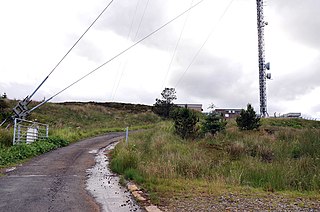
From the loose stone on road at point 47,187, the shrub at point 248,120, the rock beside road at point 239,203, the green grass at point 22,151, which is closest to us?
the rock beside road at point 239,203

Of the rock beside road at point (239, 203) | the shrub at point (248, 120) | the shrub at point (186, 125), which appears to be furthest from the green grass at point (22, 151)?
the shrub at point (248, 120)

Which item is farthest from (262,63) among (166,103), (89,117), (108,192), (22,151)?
(108,192)

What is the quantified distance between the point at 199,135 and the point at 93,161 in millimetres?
9795

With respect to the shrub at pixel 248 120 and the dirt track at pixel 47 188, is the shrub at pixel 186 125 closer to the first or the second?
the shrub at pixel 248 120

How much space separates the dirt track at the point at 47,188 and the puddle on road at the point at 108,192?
18 centimetres

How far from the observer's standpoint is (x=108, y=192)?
6.75m

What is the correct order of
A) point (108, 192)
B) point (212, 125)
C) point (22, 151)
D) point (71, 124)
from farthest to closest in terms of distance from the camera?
point (71, 124) → point (212, 125) → point (22, 151) → point (108, 192)

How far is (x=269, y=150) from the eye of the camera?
13352 millimetres

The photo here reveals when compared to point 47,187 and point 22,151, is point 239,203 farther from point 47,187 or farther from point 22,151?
point 22,151

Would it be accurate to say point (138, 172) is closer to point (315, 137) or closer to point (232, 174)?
point (232, 174)

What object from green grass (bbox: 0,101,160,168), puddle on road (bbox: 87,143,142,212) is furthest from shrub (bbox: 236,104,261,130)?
puddle on road (bbox: 87,143,142,212)

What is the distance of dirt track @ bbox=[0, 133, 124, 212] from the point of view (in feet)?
18.2

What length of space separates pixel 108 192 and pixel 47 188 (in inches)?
55.4

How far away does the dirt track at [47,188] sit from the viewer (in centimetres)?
553
